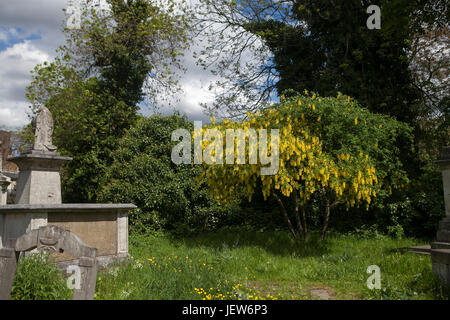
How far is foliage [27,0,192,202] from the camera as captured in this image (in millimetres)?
14445

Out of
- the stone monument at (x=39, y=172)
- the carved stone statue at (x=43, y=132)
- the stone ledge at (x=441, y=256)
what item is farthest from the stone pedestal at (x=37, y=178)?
the stone ledge at (x=441, y=256)

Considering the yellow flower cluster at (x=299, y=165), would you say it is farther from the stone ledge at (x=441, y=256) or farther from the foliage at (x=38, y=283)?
the foliage at (x=38, y=283)

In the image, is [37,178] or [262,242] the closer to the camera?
[37,178]

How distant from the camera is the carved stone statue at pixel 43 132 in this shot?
782 centimetres

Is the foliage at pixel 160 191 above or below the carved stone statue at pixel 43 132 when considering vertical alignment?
below

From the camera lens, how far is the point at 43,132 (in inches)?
314

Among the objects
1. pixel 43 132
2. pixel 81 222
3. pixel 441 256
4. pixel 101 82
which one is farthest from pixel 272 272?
pixel 101 82

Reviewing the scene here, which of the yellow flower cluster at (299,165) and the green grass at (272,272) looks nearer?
the green grass at (272,272)

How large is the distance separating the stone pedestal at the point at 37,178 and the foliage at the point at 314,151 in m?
3.42

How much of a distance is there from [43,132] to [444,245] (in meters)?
8.21

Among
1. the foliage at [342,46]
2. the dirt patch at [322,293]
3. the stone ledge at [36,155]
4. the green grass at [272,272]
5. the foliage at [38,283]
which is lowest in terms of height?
the dirt patch at [322,293]

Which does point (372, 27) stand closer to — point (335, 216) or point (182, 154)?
point (335, 216)

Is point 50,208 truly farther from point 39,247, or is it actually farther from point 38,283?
point 39,247

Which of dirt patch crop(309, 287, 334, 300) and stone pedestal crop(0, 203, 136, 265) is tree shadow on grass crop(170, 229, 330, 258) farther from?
stone pedestal crop(0, 203, 136, 265)
